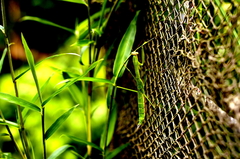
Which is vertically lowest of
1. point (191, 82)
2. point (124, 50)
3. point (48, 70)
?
point (191, 82)

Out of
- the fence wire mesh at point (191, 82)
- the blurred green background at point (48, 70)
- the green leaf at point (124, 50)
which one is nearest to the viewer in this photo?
the fence wire mesh at point (191, 82)

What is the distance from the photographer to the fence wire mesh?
366 millimetres

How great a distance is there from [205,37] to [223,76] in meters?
0.08

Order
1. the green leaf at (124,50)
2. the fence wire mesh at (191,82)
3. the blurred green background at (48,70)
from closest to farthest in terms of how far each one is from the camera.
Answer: the fence wire mesh at (191,82), the green leaf at (124,50), the blurred green background at (48,70)

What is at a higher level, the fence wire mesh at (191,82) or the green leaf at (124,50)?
the green leaf at (124,50)

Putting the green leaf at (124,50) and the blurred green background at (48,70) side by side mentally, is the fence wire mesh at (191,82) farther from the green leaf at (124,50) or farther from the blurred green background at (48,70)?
the blurred green background at (48,70)

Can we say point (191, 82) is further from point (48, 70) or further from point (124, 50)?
point (48, 70)

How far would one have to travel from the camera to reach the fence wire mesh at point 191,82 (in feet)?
1.20

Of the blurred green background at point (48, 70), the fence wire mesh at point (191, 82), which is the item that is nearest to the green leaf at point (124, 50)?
the fence wire mesh at point (191, 82)

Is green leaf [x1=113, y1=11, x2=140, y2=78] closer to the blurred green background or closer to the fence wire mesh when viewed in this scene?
the fence wire mesh

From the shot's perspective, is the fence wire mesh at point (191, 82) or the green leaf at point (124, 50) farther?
the green leaf at point (124, 50)

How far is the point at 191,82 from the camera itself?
18.9 inches

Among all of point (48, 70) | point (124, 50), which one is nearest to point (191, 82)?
point (124, 50)

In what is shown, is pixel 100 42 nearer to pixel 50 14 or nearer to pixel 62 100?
pixel 62 100
